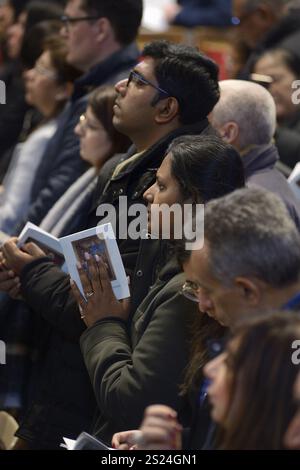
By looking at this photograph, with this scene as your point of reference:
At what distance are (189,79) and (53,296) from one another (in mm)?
951

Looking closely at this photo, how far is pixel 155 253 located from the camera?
374 centimetres

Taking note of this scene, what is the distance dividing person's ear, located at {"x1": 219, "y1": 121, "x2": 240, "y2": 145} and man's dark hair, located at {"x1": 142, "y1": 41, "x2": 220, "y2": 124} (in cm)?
32

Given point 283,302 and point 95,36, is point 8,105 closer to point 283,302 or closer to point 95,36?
point 95,36

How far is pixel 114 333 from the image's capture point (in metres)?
3.62

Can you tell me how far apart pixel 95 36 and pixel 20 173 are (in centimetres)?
81

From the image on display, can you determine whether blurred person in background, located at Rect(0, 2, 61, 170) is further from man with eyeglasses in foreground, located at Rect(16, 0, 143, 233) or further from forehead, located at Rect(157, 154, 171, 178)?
forehead, located at Rect(157, 154, 171, 178)

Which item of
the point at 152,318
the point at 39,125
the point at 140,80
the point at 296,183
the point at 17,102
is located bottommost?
the point at 17,102

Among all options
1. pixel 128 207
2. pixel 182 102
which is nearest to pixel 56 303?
pixel 128 207

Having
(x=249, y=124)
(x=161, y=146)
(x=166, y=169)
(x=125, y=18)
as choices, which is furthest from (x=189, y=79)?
(x=125, y=18)

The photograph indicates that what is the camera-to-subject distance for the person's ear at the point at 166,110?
163 inches

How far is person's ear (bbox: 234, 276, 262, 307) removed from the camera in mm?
2887

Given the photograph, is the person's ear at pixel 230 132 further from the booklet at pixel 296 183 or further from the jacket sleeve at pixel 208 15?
the jacket sleeve at pixel 208 15

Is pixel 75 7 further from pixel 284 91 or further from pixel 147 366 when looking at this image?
pixel 147 366

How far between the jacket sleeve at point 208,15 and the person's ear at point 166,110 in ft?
14.6
